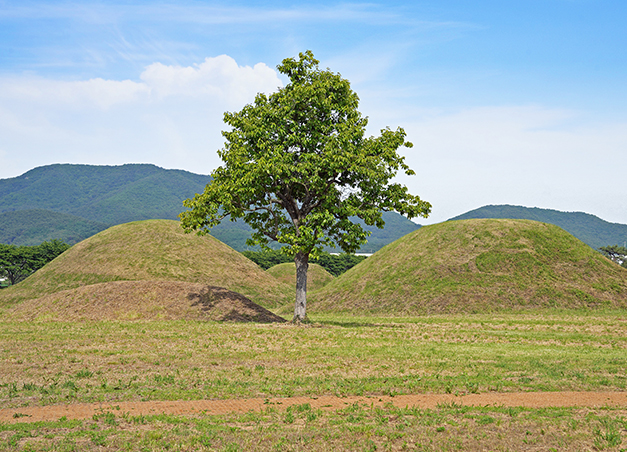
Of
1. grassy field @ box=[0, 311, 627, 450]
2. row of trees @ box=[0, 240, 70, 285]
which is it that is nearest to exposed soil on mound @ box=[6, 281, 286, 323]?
grassy field @ box=[0, 311, 627, 450]

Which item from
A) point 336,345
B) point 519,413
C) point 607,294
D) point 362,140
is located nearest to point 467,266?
point 607,294

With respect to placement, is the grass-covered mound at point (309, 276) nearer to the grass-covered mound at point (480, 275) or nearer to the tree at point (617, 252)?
the grass-covered mound at point (480, 275)

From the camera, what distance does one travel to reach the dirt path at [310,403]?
36.2ft

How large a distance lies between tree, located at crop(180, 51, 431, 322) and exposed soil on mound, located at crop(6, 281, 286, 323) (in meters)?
5.98

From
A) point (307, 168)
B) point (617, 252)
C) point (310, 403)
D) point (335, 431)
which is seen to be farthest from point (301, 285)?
point (617, 252)

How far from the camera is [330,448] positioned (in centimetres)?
895

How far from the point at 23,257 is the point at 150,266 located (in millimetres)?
57849

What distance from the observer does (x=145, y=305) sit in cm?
3553

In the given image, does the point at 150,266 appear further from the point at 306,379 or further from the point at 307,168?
the point at 306,379

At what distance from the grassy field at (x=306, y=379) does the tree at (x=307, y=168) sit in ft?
21.7

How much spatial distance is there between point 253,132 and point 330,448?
978 inches

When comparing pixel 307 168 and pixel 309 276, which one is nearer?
pixel 307 168

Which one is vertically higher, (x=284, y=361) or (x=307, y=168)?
(x=307, y=168)

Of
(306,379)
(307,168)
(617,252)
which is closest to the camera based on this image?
(306,379)
